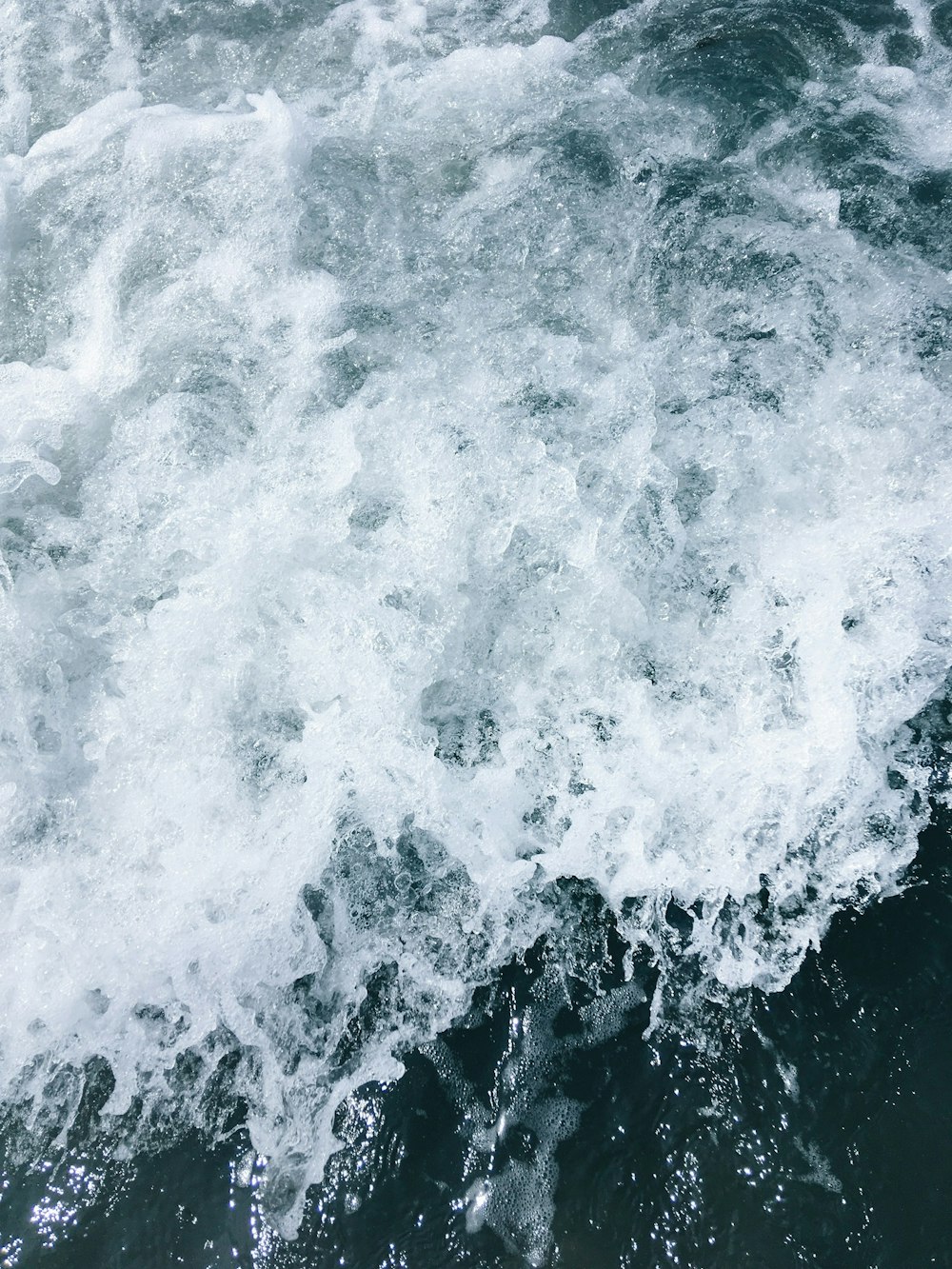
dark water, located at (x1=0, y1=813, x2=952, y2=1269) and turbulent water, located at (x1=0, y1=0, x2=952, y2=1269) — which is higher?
turbulent water, located at (x1=0, y1=0, x2=952, y2=1269)

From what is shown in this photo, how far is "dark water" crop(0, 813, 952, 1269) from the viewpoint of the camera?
2088 millimetres

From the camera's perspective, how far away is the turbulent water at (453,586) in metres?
2.40

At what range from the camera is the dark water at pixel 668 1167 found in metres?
2.09

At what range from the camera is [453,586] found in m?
2.96

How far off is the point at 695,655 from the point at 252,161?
2.99 meters

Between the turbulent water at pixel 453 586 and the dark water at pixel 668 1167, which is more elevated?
the turbulent water at pixel 453 586

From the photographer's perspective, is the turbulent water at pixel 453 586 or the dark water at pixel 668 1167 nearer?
the dark water at pixel 668 1167

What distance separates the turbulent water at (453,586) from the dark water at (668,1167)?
4 centimetres

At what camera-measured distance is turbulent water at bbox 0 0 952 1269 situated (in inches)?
94.5

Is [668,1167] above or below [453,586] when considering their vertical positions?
below

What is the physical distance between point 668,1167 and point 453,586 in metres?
1.85

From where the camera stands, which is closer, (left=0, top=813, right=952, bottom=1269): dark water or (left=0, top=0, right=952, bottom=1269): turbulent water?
(left=0, top=813, right=952, bottom=1269): dark water

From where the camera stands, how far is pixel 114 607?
116 inches

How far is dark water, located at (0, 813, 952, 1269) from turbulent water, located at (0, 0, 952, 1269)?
0.14 feet
